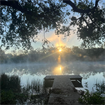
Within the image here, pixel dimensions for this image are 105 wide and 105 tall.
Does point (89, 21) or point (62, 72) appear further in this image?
point (62, 72)

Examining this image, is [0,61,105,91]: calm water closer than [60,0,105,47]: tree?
No

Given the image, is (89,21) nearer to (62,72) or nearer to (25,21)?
(25,21)

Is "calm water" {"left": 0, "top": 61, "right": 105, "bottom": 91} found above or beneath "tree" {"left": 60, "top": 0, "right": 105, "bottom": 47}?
beneath

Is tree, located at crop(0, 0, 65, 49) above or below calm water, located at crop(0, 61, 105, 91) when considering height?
above

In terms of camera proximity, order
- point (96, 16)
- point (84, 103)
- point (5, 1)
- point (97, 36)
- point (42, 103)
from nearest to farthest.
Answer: point (84, 103), point (42, 103), point (5, 1), point (96, 16), point (97, 36)

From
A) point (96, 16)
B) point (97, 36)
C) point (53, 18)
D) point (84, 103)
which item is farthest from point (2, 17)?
point (97, 36)

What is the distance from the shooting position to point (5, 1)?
18.5 ft

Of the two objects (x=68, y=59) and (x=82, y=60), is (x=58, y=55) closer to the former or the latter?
(x=68, y=59)

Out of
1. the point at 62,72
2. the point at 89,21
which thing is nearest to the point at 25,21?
the point at 89,21

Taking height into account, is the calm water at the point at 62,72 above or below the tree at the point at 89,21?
below

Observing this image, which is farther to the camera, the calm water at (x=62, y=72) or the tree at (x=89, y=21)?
the calm water at (x=62, y=72)

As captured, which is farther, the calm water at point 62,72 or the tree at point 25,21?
the calm water at point 62,72

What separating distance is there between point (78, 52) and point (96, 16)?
40.2 m

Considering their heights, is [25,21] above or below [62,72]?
above
